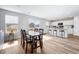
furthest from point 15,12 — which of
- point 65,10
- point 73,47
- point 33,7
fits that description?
point 73,47

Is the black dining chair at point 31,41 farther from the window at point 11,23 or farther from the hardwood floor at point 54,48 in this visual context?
the window at point 11,23

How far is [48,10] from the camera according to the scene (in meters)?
1.76

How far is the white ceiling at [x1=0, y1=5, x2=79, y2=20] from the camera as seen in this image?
5.51 ft

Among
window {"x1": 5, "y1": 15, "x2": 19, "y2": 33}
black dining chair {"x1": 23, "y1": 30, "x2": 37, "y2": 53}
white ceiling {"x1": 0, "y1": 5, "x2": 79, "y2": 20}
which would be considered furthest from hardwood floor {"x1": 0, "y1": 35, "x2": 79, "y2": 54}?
white ceiling {"x1": 0, "y1": 5, "x2": 79, "y2": 20}

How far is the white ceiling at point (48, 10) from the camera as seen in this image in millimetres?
1680

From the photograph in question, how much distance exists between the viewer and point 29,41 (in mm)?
1787

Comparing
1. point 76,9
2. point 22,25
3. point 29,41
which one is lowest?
point 29,41

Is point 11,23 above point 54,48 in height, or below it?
above

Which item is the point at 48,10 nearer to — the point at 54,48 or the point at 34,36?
the point at 34,36

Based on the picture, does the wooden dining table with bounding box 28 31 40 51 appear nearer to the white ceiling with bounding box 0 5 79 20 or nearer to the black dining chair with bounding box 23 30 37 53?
the black dining chair with bounding box 23 30 37 53

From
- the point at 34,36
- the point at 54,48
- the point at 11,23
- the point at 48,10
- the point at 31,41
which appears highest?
the point at 48,10

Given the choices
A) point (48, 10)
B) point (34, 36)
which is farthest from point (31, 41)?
point (48, 10)
